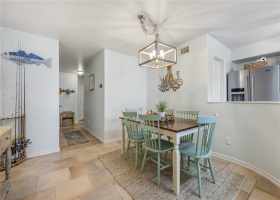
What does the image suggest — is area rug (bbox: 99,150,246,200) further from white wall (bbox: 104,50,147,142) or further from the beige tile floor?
white wall (bbox: 104,50,147,142)

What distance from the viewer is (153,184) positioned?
5.66 ft

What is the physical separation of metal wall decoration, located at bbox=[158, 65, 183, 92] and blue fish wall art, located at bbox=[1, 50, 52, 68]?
283 cm

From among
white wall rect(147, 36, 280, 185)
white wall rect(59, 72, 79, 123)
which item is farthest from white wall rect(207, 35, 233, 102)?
white wall rect(59, 72, 79, 123)

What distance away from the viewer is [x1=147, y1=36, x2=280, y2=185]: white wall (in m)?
1.83

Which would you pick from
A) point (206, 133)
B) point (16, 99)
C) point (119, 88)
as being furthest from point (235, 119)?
point (16, 99)

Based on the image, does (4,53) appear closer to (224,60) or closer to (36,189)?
(36,189)

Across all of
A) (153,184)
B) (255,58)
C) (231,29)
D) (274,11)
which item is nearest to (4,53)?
(153,184)

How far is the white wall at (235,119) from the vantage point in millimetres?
1834

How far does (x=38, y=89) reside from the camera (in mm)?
2625

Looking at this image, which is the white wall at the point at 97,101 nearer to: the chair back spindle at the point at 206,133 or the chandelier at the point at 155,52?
the chandelier at the point at 155,52

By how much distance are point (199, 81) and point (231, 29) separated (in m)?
1.12

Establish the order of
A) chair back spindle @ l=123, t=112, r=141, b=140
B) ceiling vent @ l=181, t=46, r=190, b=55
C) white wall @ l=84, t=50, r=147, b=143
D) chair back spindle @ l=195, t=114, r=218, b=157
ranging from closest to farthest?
chair back spindle @ l=195, t=114, r=218, b=157 < chair back spindle @ l=123, t=112, r=141, b=140 < ceiling vent @ l=181, t=46, r=190, b=55 < white wall @ l=84, t=50, r=147, b=143

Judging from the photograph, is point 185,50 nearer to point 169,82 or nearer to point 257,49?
point 169,82

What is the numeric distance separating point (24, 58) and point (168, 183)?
135 inches
